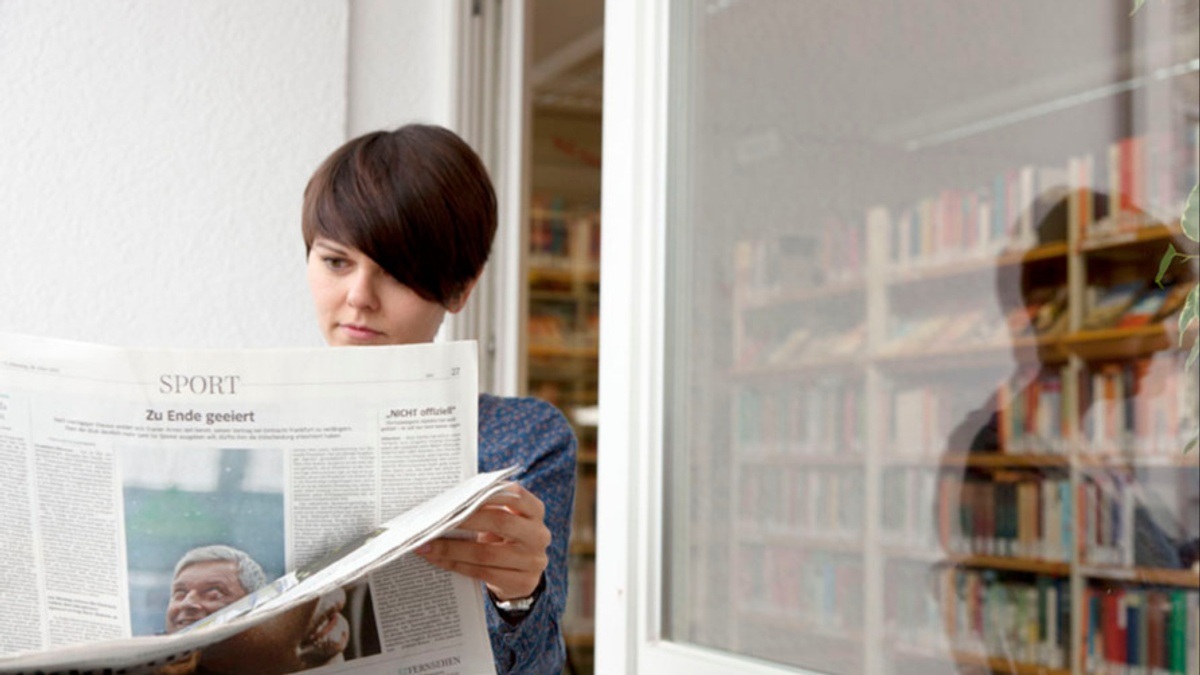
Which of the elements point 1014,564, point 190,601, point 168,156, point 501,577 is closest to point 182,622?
point 190,601

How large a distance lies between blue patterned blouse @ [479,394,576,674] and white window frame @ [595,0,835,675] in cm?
34

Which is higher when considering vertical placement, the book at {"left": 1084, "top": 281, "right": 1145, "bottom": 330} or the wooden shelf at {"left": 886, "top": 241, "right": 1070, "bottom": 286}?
the wooden shelf at {"left": 886, "top": 241, "right": 1070, "bottom": 286}

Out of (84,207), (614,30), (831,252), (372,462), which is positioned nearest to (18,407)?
(372,462)

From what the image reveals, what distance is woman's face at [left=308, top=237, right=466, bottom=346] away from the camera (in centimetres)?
136

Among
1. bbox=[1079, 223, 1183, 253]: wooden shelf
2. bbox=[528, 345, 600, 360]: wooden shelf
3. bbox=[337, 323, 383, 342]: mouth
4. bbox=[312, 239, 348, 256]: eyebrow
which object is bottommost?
bbox=[337, 323, 383, 342]: mouth

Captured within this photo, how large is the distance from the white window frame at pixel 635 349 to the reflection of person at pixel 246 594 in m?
0.81

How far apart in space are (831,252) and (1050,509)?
0.39m

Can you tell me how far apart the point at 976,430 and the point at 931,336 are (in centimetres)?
11

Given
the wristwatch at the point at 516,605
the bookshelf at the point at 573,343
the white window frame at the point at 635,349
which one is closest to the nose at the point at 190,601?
the wristwatch at the point at 516,605

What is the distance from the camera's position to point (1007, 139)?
1.21 metres

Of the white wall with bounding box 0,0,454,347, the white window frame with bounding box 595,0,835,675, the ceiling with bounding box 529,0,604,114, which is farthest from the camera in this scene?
the ceiling with bounding box 529,0,604,114

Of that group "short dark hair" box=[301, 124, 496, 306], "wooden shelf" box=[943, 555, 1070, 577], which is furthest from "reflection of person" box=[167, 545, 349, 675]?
"wooden shelf" box=[943, 555, 1070, 577]

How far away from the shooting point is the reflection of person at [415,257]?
4.47ft

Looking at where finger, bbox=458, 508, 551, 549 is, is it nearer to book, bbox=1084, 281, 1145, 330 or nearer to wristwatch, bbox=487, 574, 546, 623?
wristwatch, bbox=487, 574, 546, 623
